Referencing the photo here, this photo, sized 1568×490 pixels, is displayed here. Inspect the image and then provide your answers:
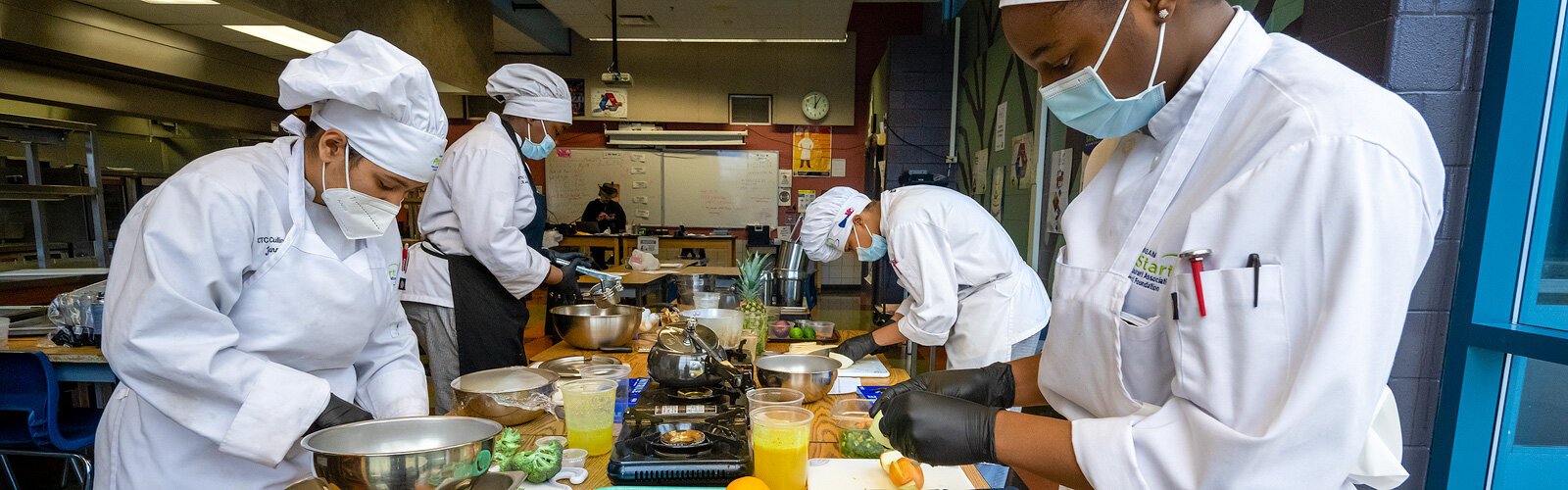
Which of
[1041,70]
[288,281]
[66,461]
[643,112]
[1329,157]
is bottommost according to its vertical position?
[66,461]

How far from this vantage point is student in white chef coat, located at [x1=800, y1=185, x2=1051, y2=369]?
2518 mm

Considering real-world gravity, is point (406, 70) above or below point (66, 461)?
above

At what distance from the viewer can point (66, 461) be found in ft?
9.70

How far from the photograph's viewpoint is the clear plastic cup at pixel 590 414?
1416mm

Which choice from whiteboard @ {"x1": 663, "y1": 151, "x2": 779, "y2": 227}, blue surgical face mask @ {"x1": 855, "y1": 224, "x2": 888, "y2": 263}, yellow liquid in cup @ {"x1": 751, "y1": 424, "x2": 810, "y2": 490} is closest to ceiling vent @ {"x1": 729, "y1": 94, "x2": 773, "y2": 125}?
whiteboard @ {"x1": 663, "y1": 151, "x2": 779, "y2": 227}

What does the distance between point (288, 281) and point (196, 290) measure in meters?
0.17

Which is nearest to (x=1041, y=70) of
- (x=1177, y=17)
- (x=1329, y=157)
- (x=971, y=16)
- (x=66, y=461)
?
(x=1177, y=17)

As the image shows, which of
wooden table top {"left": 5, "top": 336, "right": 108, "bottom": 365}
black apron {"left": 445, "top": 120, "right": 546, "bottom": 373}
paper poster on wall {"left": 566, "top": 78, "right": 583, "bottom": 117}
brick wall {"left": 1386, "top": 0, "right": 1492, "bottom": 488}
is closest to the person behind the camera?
brick wall {"left": 1386, "top": 0, "right": 1492, "bottom": 488}

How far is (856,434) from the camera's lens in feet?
4.78

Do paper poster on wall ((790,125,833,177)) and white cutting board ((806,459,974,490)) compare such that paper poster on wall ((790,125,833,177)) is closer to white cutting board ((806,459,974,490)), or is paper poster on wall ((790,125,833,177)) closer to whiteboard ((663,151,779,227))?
whiteboard ((663,151,779,227))

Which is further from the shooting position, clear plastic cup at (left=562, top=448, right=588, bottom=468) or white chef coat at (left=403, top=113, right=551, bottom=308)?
white chef coat at (left=403, top=113, right=551, bottom=308)

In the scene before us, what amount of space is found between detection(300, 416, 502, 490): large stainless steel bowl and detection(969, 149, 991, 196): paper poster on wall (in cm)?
450

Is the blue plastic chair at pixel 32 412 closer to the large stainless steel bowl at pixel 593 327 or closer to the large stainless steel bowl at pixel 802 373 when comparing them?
the large stainless steel bowl at pixel 593 327

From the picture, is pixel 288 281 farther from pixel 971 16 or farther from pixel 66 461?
pixel 971 16
